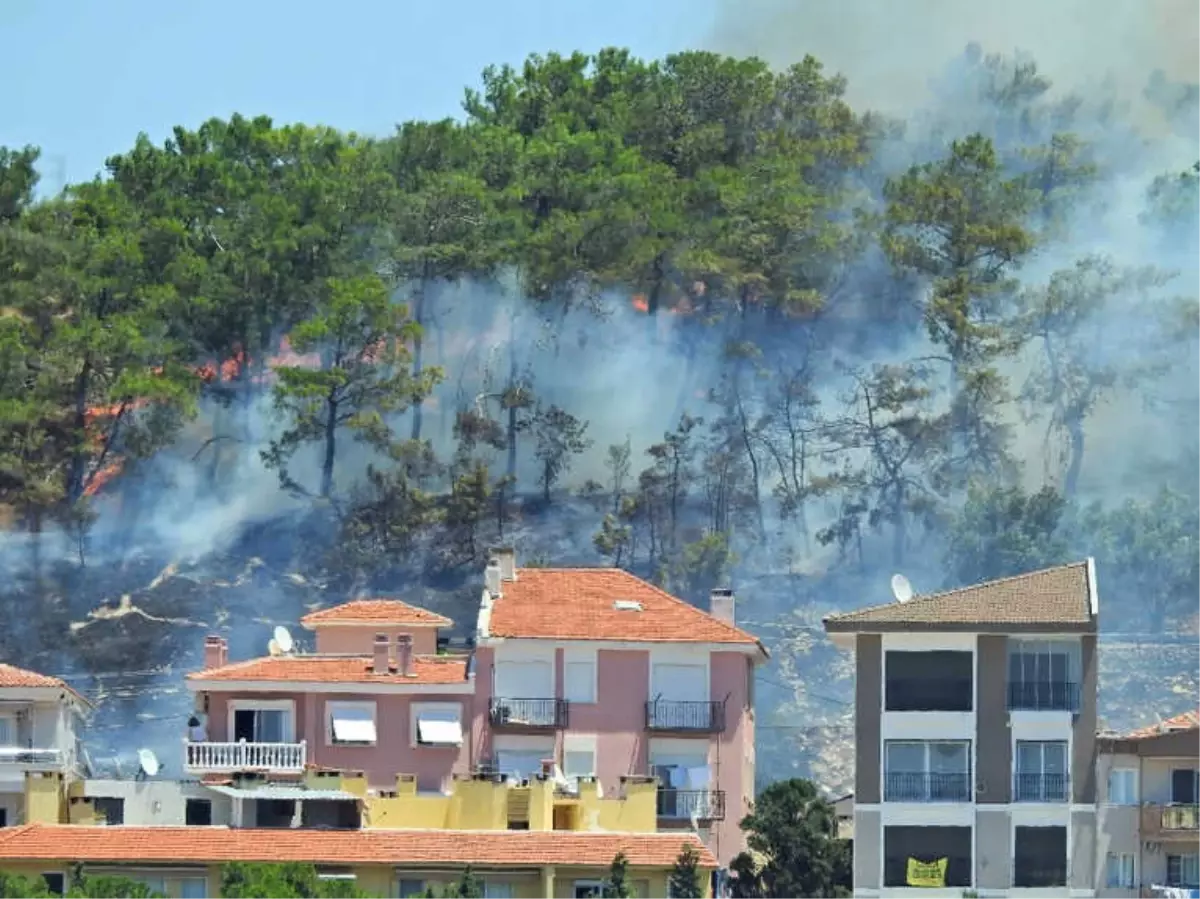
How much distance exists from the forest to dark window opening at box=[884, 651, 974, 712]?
33608mm

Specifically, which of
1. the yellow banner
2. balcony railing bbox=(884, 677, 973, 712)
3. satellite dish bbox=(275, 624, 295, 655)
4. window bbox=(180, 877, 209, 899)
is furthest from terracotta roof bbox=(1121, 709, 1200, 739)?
satellite dish bbox=(275, 624, 295, 655)

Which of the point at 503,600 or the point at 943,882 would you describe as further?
the point at 503,600

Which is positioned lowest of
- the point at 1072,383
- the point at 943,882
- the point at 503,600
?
the point at 943,882

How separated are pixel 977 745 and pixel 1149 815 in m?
2.58

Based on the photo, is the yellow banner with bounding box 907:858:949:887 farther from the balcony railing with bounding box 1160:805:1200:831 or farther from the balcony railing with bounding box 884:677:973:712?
the balcony railing with bounding box 1160:805:1200:831

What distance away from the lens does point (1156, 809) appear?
61969 millimetres

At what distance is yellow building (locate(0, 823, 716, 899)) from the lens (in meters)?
59.0

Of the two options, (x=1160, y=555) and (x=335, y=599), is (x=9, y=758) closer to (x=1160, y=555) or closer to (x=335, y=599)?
(x=335, y=599)

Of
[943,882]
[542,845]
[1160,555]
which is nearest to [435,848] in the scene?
[542,845]

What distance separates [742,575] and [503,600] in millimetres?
28691

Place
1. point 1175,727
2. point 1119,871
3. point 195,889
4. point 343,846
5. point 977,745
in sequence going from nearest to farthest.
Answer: point 195,889 < point 343,846 < point 1119,871 < point 977,745 < point 1175,727

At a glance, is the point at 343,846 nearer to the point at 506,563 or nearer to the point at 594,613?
the point at 594,613

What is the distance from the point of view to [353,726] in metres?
66.7

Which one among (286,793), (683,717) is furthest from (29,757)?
(683,717)
